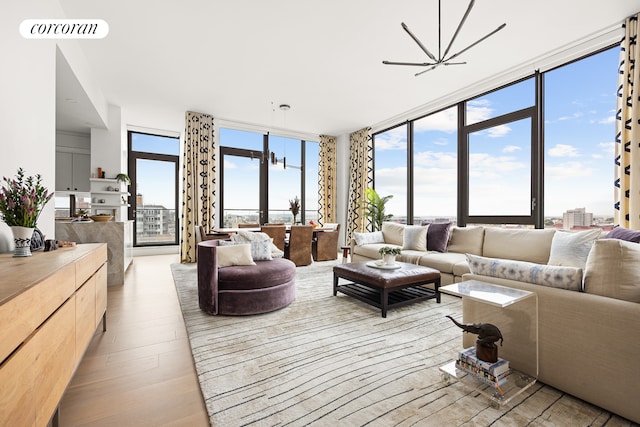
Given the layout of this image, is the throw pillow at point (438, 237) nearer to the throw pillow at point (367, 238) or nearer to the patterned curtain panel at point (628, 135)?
the throw pillow at point (367, 238)

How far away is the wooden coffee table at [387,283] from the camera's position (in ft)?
9.09

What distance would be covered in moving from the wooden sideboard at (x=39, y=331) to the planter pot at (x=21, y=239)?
46 millimetres

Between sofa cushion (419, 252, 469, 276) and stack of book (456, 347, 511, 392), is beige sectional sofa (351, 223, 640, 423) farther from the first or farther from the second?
sofa cushion (419, 252, 469, 276)

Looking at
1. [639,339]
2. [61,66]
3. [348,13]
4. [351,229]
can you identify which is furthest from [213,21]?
[351,229]

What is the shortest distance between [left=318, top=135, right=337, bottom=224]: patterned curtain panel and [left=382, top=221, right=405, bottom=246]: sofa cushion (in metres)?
2.35

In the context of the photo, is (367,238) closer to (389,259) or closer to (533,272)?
(389,259)

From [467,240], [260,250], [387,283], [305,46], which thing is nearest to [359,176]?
[467,240]

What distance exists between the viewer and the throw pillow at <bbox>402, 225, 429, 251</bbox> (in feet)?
14.5

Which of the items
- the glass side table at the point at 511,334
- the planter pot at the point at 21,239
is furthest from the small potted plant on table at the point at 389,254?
the planter pot at the point at 21,239

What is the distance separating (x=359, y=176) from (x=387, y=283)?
4460 mm

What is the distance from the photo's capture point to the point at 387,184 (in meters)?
6.61

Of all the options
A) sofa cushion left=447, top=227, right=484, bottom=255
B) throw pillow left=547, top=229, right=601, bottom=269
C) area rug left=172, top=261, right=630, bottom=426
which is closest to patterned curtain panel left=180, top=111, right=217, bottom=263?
area rug left=172, top=261, right=630, bottom=426

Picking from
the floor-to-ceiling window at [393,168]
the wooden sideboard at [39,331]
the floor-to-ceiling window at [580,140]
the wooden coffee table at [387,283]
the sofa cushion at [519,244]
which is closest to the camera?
the wooden sideboard at [39,331]

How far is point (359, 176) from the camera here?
690cm
